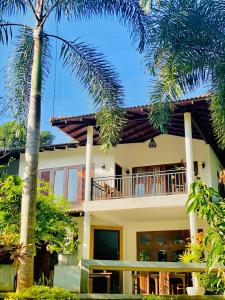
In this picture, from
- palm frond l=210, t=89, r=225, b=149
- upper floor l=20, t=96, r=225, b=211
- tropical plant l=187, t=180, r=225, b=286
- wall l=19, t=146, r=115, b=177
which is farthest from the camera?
wall l=19, t=146, r=115, b=177

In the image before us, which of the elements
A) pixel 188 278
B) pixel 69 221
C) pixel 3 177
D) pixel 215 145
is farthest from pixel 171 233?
pixel 3 177

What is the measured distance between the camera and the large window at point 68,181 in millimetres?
17672

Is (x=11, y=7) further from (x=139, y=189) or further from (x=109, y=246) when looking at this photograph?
(x=109, y=246)

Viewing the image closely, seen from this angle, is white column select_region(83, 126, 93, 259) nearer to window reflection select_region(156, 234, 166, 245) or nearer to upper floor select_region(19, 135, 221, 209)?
upper floor select_region(19, 135, 221, 209)

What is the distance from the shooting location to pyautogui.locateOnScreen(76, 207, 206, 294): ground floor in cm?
1669

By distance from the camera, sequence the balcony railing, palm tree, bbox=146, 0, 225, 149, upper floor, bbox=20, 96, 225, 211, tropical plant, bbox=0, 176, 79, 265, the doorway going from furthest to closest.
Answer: the doorway, the balcony railing, upper floor, bbox=20, 96, 225, 211, tropical plant, bbox=0, 176, 79, 265, palm tree, bbox=146, 0, 225, 149

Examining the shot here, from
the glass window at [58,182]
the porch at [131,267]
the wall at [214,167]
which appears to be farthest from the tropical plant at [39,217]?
the wall at [214,167]

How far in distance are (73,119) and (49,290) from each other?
8.11 meters

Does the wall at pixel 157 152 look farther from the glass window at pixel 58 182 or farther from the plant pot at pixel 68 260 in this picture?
the plant pot at pixel 68 260

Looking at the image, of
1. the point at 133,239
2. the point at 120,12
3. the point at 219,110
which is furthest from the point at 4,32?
the point at 133,239

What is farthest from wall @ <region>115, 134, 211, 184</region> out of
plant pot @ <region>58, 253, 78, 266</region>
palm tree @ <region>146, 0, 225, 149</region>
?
plant pot @ <region>58, 253, 78, 266</region>

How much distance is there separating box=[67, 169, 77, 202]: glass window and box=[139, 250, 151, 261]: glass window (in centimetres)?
349

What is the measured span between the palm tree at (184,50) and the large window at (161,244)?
23.2 feet

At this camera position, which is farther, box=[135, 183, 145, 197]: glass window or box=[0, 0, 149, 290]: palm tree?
box=[135, 183, 145, 197]: glass window
